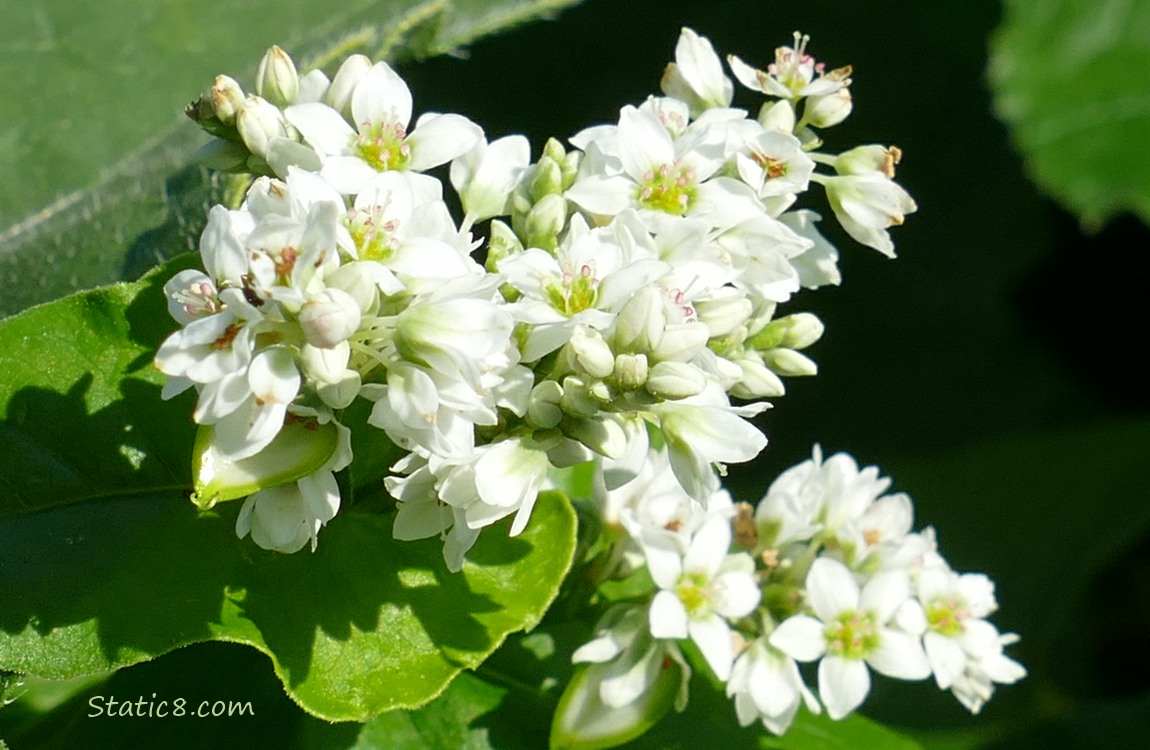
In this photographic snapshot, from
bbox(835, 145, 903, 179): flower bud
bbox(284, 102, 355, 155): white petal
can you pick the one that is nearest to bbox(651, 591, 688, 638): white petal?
bbox(835, 145, 903, 179): flower bud

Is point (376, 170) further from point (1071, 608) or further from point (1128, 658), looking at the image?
point (1128, 658)

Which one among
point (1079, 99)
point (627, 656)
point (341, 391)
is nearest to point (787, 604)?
point (627, 656)

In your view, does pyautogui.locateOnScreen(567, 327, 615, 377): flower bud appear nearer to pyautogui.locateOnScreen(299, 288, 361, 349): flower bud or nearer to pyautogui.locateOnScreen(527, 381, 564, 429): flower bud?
pyautogui.locateOnScreen(527, 381, 564, 429): flower bud

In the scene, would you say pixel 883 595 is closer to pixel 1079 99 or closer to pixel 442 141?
pixel 442 141

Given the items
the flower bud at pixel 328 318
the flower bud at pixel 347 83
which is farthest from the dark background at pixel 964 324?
the flower bud at pixel 328 318

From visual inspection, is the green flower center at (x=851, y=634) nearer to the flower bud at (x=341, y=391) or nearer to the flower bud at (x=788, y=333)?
the flower bud at (x=788, y=333)
